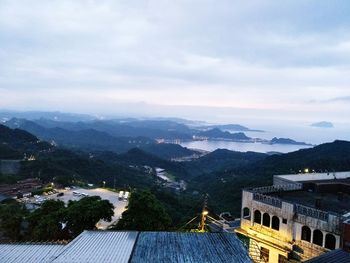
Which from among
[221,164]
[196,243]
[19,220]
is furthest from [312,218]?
[221,164]

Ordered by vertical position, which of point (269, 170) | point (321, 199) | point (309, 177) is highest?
point (309, 177)

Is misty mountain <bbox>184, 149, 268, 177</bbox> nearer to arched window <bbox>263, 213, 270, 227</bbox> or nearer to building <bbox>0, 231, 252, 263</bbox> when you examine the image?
arched window <bbox>263, 213, 270, 227</bbox>

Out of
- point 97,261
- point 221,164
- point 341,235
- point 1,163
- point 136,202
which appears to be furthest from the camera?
point 221,164

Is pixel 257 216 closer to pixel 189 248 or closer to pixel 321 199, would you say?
pixel 321 199

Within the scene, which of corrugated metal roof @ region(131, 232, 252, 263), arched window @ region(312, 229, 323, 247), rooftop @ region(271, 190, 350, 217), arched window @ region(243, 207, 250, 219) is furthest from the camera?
arched window @ region(243, 207, 250, 219)

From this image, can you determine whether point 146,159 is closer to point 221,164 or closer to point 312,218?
point 221,164

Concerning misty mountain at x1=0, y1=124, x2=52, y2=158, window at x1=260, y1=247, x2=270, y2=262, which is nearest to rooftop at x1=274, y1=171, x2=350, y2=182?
window at x1=260, y1=247, x2=270, y2=262

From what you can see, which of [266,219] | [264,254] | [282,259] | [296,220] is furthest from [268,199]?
[282,259]

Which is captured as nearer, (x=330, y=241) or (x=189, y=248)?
(x=189, y=248)
